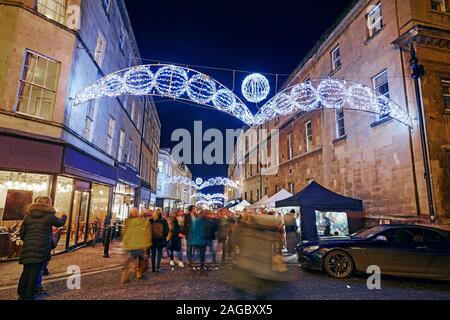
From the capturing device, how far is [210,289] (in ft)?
19.9

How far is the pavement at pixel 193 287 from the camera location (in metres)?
5.51

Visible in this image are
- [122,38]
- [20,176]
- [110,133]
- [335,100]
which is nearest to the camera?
[20,176]

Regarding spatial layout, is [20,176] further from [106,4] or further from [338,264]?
[338,264]

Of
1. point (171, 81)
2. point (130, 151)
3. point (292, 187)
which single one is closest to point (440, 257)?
point (171, 81)

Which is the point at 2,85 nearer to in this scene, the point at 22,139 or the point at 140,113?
the point at 22,139

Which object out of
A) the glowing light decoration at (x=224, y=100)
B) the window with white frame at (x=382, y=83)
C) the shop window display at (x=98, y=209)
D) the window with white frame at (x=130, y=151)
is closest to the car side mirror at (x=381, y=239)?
the glowing light decoration at (x=224, y=100)

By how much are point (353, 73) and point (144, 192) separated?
20526 mm

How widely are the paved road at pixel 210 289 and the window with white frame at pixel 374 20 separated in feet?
40.8

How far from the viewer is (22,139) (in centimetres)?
888

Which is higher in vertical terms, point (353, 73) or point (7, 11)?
point (353, 73)

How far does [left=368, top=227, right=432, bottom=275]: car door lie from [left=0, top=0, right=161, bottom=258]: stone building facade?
10.6 meters

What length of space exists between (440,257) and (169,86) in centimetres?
980

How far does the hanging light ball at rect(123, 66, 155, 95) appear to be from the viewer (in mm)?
9865

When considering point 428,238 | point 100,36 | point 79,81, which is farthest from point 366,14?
point 79,81
